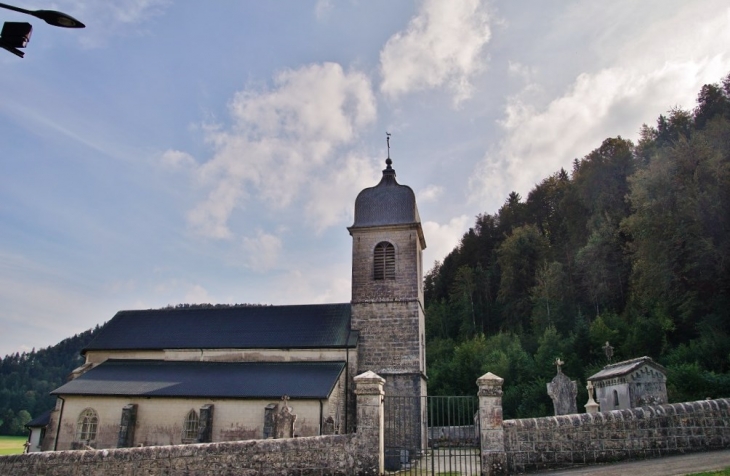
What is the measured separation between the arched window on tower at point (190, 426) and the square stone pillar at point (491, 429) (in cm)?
1334

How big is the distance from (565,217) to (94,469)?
3939cm

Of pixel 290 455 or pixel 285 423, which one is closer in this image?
pixel 290 455

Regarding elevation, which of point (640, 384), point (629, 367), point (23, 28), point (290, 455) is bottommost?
point (290, 455)

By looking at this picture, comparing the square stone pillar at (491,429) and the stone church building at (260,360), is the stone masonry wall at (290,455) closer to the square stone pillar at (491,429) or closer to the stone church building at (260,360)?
the square stone pillar at (491,429)

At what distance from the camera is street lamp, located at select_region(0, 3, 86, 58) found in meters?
4.79

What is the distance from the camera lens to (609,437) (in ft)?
35.8

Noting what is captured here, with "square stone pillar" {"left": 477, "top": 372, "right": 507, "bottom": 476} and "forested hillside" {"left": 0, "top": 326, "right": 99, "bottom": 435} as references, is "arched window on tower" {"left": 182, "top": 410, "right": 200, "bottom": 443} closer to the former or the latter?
"square stone pillar" {"left": 477, "top": 372, "right": 507, "bottom": 476}

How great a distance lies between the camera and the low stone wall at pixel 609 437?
1080 cm

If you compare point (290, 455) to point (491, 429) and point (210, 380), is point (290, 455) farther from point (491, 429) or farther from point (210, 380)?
point (210, 380)

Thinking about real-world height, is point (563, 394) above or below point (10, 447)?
above

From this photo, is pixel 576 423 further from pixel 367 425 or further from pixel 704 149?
pixel 704 149

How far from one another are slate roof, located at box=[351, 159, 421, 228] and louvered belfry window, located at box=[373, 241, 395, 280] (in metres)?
1.06

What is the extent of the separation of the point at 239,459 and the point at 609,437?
7645 millimetres

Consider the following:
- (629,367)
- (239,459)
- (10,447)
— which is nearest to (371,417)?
(239,459)
